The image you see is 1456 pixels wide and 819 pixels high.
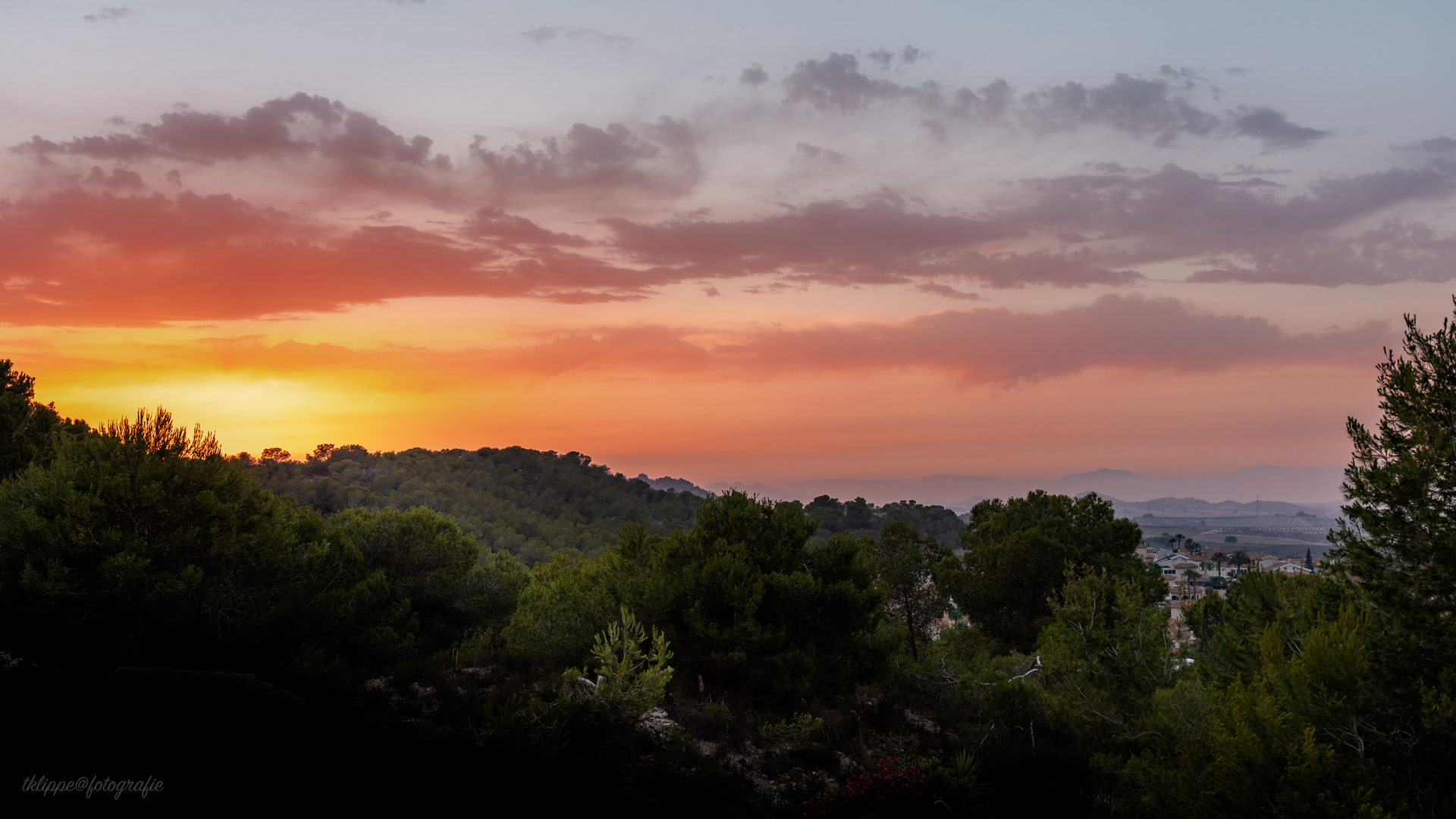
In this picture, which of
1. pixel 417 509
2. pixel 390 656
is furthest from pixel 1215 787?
pixel 417 509

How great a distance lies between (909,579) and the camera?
3747cm

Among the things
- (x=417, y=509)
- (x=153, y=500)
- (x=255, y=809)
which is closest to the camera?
(x=255, y=809)

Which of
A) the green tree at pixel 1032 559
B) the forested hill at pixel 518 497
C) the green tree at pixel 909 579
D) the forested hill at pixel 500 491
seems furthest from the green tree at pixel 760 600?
the forested hill at pixel 518 497

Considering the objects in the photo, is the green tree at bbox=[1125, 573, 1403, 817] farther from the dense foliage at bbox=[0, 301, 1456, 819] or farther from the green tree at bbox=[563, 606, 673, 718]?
the green tree at bbox=[563, 606, 673, 718]

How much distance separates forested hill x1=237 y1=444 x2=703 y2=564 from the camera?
274ft

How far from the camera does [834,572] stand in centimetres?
2555

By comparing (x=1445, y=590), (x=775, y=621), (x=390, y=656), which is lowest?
(x=390, y=656)

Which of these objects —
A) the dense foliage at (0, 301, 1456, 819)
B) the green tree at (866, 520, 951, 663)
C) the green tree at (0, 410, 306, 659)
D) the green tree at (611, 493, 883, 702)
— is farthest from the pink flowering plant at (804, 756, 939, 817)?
the green tree at (866, 520, 951, 663)

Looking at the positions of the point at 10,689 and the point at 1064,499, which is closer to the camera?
the point at 10,689

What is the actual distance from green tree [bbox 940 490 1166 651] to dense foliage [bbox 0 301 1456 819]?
11104 millimetres

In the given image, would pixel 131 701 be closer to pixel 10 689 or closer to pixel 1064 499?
pixel 10 689

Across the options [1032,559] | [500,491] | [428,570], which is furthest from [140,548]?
[500,491]

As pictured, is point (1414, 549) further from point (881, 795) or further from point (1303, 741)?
point (881, 795)

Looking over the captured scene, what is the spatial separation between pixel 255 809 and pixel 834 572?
17.3m
